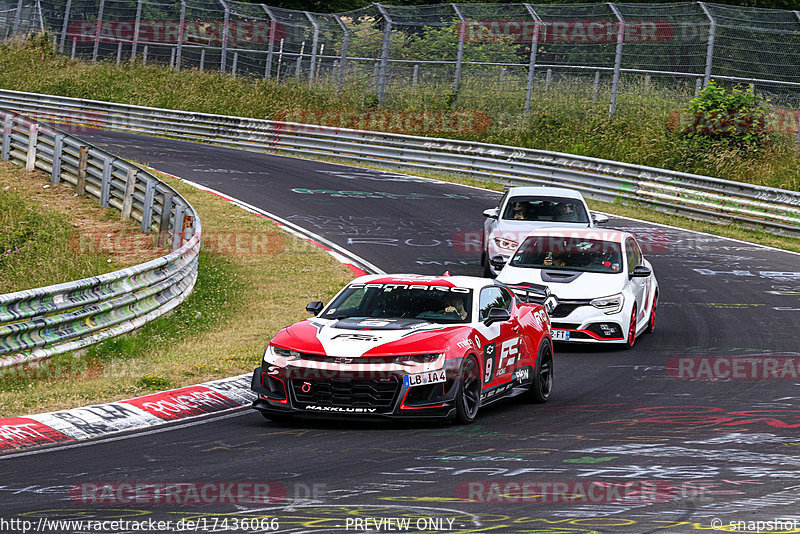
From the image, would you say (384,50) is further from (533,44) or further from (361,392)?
(361,392)

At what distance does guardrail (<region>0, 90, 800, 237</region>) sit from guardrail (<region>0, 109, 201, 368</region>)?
12114mm

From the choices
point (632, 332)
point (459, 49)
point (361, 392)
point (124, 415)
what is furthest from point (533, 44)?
point (124, 415)

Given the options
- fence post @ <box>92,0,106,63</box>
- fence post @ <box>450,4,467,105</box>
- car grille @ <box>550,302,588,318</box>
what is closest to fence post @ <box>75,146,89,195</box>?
car grille @ <box>550,302,588,318</box>

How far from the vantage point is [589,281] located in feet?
49.3

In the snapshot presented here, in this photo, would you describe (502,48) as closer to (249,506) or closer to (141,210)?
(141,210)

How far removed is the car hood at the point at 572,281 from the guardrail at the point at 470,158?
12.3 metres

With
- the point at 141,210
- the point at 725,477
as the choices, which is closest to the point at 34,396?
the point at 725,477

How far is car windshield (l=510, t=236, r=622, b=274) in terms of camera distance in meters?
15.5

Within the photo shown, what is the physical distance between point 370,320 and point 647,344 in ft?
20.3

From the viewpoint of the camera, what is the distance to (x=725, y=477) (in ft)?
24.9

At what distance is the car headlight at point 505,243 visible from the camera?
1886cm

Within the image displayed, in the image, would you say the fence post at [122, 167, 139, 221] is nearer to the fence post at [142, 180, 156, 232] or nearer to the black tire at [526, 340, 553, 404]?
the fence post at [142, 180, 156, 232]
